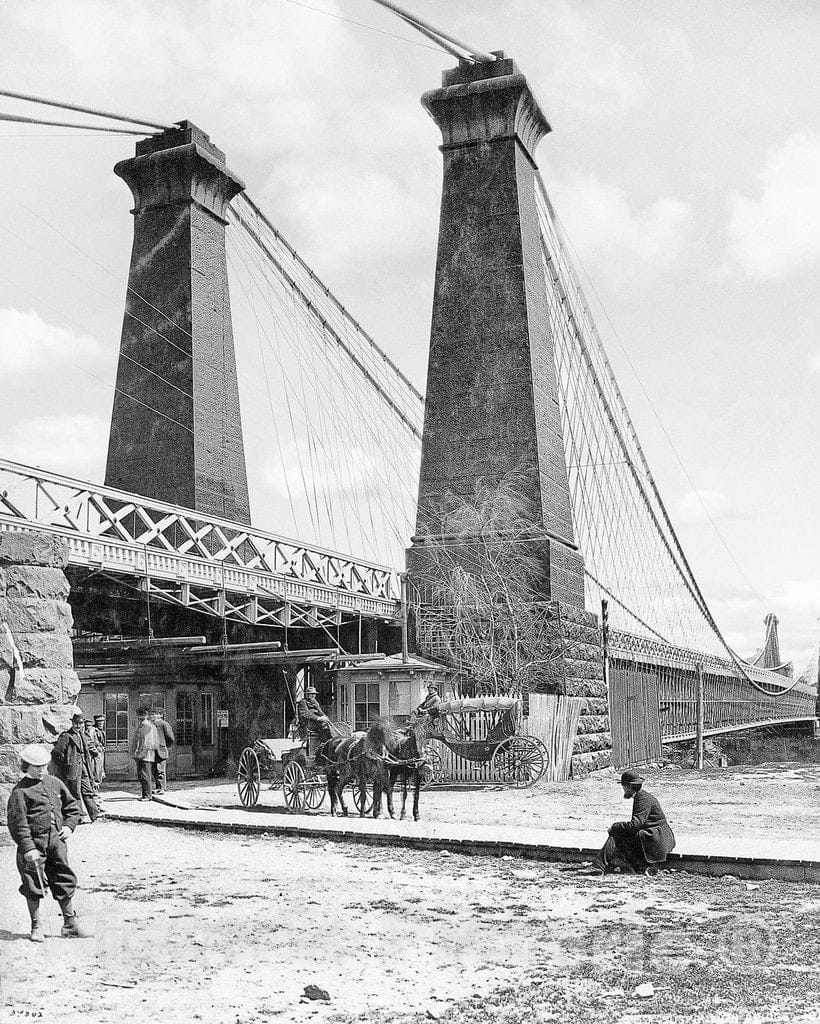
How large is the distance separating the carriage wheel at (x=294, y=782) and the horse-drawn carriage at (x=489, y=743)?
4727mm

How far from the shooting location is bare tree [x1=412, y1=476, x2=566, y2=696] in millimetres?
26906

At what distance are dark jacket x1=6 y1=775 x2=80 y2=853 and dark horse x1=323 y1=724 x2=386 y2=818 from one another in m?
8.11

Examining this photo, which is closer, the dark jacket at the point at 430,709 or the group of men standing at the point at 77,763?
the group of men standing at the point at 77,763

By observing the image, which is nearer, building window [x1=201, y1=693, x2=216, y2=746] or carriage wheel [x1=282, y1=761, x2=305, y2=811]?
carriage wheel [x1=282, y1=761, x2=305, y2=811]

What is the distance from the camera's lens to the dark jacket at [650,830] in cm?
1124

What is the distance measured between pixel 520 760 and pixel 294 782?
6.72 m

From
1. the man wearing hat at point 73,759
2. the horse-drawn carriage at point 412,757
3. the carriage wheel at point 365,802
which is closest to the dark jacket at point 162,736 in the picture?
the horse-drawn carriage at point 412,757

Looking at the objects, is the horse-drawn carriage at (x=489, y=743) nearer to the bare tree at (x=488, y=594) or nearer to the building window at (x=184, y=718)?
the bare tree at (x=488, y=594)

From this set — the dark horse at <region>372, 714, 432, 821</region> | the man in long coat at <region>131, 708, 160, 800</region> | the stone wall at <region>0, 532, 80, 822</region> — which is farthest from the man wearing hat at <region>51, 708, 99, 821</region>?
the man in long coat at <region>131, 708, 160, 800</region>

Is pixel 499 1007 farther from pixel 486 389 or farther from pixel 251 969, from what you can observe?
pixel 486 389

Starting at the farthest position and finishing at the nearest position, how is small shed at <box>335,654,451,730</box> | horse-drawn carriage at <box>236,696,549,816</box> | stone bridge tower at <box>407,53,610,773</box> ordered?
stone bridge tower at <box>407,53,610,773</box>, small shed at <box>335,654,451,730</box>, horse-drawn carriage at <box>236,696,549,816</box>

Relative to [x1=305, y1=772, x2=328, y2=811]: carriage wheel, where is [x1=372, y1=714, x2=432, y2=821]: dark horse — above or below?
above

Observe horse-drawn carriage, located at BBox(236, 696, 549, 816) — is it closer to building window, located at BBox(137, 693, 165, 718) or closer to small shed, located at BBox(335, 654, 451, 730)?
small shed, located at BBox(335, 654, 451, 730)

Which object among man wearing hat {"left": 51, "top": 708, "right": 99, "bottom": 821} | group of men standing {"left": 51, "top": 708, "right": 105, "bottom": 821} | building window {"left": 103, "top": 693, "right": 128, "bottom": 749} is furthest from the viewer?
building window {"left": 103, "top": 693, "right": 128, "bottom": 749}
